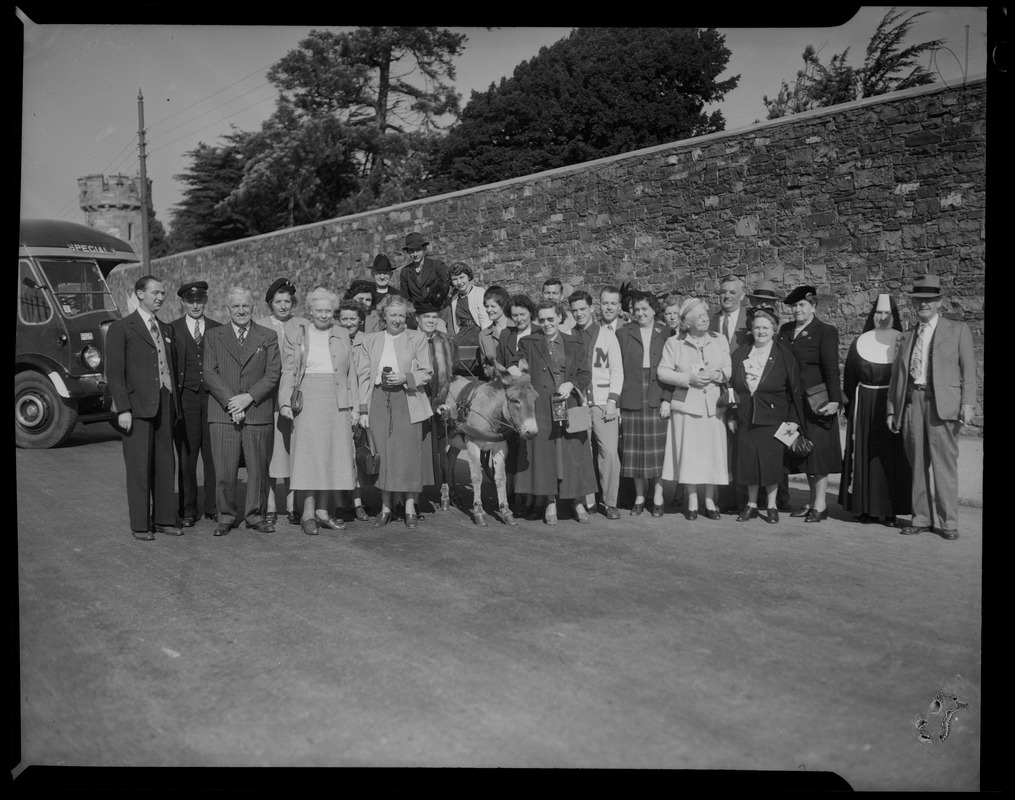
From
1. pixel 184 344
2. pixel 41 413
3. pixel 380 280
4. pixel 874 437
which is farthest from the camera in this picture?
pixel 41 413

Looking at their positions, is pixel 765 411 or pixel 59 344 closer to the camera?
pixel 765 411

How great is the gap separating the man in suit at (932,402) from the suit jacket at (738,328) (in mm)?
1370

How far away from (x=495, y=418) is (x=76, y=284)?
7.72 meters

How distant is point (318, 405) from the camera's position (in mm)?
6832

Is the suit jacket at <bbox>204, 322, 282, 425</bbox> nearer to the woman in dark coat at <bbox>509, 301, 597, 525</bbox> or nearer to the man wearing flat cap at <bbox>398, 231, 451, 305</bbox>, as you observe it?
the woman in dark coat at <bbox>509, 301, 597, 525</bbox>

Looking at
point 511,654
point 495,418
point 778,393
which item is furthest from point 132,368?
point 778,393

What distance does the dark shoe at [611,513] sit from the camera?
23.6 ft

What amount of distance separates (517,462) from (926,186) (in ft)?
18.0

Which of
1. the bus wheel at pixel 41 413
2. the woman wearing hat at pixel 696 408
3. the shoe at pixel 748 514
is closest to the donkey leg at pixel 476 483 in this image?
the woman wearing hat at pixel 696 408

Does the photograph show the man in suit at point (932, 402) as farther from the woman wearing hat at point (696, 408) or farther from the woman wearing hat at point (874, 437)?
the woman wearing hat at point (696, 408)

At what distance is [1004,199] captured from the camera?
150 inches

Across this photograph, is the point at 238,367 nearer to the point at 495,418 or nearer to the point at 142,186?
the point at 142,186

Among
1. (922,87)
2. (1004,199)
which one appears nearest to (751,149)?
(922,87)

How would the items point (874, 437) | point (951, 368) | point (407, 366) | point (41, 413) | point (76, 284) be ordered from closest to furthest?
point (951, 368), point (874, 437), point (407, 366), point (41, 413), point (76, 284)
